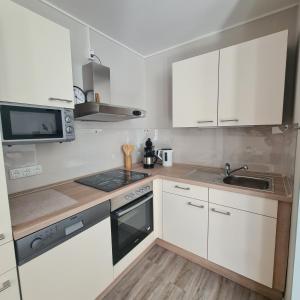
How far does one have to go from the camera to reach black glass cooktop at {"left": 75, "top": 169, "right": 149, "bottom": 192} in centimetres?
135

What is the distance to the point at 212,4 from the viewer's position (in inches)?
53.4

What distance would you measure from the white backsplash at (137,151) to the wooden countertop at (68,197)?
0.36 ft

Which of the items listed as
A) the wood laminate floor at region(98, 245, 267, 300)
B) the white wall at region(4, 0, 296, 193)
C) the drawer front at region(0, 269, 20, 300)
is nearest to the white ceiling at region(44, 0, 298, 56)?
the white wall at region(4, 0, 296, 193)

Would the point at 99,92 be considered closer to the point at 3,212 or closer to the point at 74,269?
the point at 3,212

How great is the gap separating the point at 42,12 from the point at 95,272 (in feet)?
6.29

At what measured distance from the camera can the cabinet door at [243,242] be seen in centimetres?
121

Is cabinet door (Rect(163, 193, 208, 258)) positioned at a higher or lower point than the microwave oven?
lower

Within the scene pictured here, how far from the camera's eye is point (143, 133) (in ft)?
7.79

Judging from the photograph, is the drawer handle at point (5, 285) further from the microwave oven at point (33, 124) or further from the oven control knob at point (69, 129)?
the oven control knob at point (69, 129)

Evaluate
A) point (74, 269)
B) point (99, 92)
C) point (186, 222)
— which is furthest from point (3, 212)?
point (186, 222)

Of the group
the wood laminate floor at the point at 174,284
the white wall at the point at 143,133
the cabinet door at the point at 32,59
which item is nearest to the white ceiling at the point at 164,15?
the white wall at the point at 143,133

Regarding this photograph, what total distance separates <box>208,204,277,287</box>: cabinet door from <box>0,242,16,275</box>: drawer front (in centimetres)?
130

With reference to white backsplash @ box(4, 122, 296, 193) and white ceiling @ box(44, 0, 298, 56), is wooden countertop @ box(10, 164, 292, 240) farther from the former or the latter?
white ceiling @ box(44, 0, 298, 56)

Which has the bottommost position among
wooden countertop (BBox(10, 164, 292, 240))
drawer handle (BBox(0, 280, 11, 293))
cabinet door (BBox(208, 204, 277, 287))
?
cabinet door (BBox(208, 204, 277, 287))
